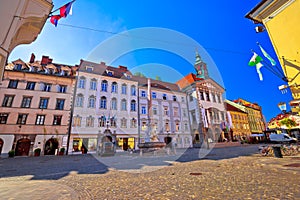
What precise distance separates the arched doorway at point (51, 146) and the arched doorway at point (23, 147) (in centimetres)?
233

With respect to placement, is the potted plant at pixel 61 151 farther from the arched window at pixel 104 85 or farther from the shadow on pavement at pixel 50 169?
the arched window at pixel 104 85

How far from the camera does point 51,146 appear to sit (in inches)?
862

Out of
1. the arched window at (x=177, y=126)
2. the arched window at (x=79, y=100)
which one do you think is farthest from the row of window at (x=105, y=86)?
the arched window at (x=177, y=126)

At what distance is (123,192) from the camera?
14.0 ft

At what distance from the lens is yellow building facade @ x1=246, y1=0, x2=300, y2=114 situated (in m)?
6.62

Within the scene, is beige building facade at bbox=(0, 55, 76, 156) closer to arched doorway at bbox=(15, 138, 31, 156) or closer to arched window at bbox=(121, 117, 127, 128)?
arched doorway at bbox=(15, 138, 31, 156)

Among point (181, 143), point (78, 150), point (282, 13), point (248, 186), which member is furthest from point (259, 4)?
point (181, 143)

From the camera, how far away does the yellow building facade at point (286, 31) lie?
21.7ft

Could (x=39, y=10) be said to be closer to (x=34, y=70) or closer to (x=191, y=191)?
(x=191, y=191)

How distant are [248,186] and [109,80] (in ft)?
86.5

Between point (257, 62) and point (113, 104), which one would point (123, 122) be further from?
point (257, 62)

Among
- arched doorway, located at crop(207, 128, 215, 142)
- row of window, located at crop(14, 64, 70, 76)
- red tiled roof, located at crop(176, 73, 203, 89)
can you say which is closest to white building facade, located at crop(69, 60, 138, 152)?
row of window, located at crop(14, 64, 70, 76)

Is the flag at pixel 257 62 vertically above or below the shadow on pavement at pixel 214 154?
above

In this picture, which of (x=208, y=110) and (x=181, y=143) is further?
(x=208, y=110)
